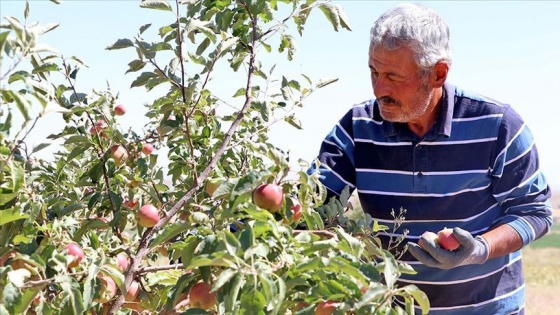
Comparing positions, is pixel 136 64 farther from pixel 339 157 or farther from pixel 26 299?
pixel 339 157

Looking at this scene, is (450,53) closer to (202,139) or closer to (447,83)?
(447,83)

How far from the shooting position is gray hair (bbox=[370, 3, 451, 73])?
89.9 inches

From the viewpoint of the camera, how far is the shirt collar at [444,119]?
94.9 inches

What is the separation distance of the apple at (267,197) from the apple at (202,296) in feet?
0.64

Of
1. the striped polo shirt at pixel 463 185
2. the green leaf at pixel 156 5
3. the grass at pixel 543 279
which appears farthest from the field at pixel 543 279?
the green leaf at pixel 156 5

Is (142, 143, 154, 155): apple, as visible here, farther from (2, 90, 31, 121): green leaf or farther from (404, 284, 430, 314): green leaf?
(404, 284, 430, 314): green leaf

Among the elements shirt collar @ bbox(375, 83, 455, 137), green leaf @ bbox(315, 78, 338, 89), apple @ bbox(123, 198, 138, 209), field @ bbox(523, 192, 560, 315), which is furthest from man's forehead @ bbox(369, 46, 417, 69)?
field @ bbox(523, 192, 560, 315)

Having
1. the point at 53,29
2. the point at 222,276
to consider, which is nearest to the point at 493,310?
the point at 222,276

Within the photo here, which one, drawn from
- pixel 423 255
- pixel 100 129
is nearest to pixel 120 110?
pixel 100 129

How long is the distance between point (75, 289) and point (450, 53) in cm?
153

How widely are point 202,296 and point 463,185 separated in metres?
1.19

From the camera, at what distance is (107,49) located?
1.79 m

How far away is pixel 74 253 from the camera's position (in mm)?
1517

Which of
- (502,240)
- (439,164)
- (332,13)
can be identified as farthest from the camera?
(439,164)
